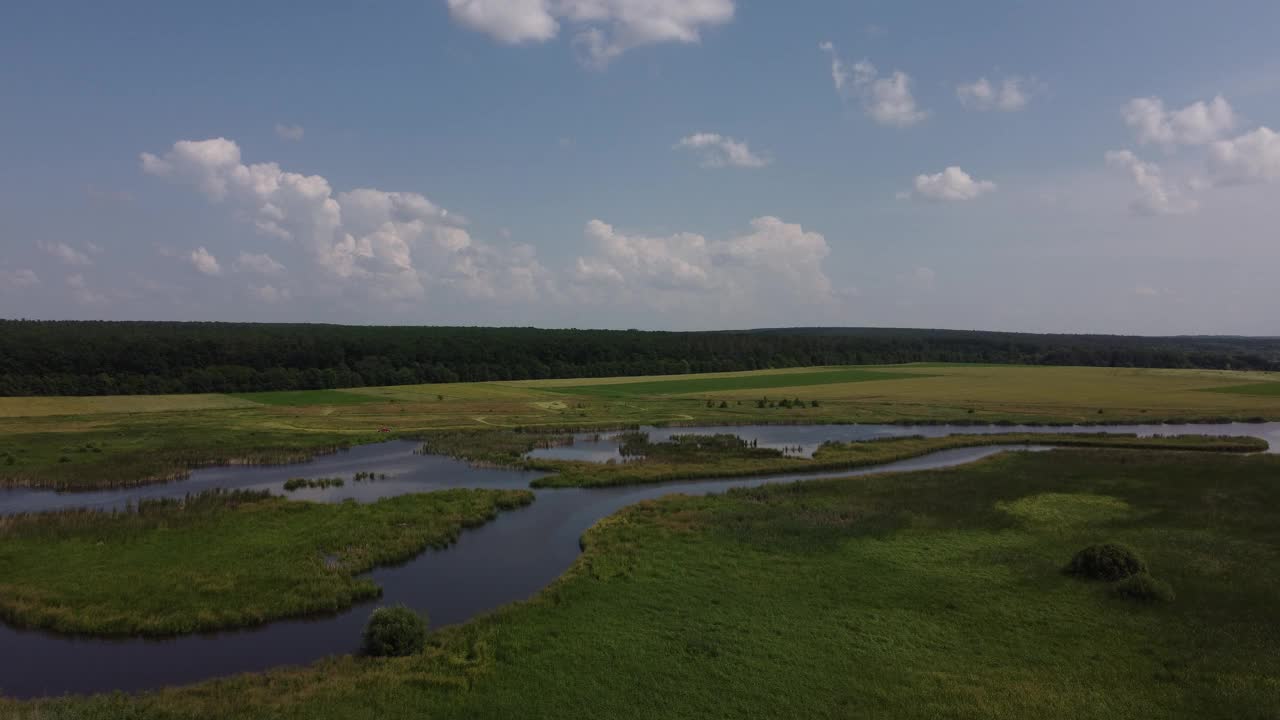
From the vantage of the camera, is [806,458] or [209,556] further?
[806,458]

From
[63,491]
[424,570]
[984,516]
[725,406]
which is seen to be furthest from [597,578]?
[725,406]

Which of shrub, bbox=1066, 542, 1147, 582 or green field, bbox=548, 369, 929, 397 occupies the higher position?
green field, bbox=548, 369, 929, 397

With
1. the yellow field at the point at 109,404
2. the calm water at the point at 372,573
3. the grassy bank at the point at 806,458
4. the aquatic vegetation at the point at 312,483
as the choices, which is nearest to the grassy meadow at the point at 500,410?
the yellow field at the point at 109,404

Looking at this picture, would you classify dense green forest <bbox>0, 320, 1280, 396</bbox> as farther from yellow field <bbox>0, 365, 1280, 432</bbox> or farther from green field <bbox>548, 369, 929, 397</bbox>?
green field <bbox>548, 369, 929, 397</bbox>

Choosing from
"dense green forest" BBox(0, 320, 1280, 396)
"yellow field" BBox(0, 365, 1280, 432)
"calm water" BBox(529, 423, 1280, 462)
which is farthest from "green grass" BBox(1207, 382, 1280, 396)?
"dense green forest" BBox(0, 320, 1280, 396)

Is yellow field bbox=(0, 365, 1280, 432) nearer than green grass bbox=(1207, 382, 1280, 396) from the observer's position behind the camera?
Yes

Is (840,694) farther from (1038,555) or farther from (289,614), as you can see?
(289,614)

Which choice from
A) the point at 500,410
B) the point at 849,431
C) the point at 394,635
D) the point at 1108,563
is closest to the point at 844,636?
the point at 1108,563

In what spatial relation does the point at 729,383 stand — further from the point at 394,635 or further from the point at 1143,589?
the point at 394,635
